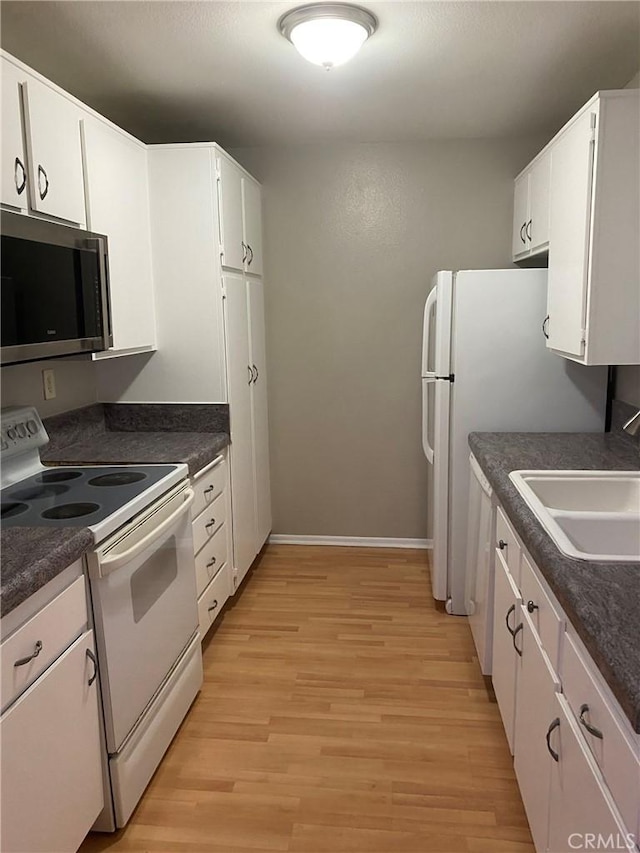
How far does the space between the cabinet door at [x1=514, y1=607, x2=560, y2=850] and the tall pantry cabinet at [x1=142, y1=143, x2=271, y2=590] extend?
5.53 ft

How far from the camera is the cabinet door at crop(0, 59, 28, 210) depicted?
1.89 metres

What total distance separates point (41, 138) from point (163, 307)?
1.01 meters

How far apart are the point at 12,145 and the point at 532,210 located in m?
2.23

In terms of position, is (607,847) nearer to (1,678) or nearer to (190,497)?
(1,678)

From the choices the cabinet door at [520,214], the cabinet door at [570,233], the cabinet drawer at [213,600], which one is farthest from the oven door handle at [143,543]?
the cabinet door at [520,214]

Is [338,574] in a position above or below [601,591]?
below

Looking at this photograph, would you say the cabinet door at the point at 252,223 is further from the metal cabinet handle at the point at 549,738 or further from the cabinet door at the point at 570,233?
the metal cabinet handle at the point at 549,738

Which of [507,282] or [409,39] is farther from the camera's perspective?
[507,282]

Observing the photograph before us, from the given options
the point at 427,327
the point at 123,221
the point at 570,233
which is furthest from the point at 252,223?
the point at 570,233

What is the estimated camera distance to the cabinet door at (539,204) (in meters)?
2.79

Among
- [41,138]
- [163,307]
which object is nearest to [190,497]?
[163,307]

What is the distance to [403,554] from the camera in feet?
12.9

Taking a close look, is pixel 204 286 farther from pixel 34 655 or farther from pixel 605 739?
pixel 605 739

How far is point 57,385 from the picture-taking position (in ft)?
9.03
